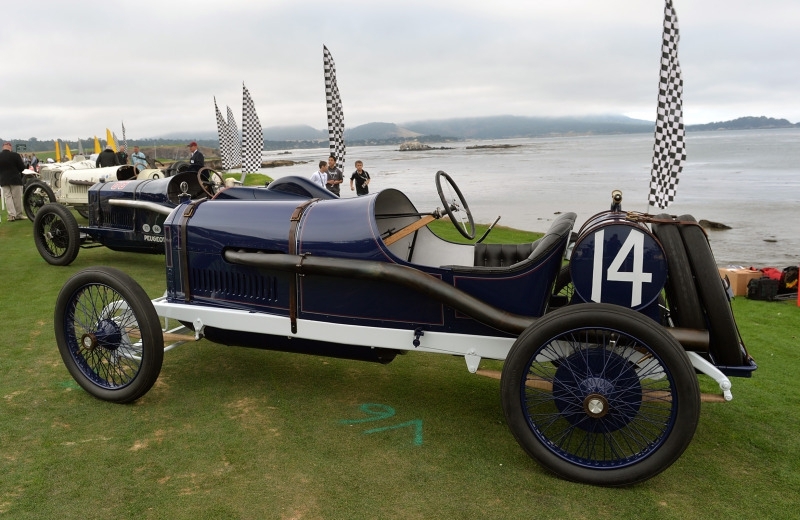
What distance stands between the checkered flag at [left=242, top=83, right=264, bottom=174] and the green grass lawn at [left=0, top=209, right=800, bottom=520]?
51.6 feet

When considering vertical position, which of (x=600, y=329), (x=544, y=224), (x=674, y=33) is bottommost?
(x=544, y=224)

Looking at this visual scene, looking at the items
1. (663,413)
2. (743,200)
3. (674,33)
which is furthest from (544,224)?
(663,413)

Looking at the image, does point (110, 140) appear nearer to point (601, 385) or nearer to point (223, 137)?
point (223, 137)

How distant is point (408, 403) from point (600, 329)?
1636 mm

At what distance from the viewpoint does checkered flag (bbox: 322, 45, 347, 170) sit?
13.3 meters

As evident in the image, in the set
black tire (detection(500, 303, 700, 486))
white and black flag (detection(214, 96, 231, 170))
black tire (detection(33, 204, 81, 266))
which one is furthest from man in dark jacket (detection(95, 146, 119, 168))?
black tire (detection(500, 303, 700, 486))

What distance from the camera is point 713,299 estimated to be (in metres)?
3.08

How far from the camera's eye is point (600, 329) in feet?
9.45

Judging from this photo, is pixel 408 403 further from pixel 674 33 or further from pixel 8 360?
pixel 674 33

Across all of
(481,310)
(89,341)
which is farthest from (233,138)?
(481,310)

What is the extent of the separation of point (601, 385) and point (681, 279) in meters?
0.71

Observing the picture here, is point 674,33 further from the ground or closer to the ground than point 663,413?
further from the ground

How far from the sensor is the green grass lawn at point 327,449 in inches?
112

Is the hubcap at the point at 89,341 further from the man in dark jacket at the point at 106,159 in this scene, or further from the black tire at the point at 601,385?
the man in dark jacket at the point at 106,159
